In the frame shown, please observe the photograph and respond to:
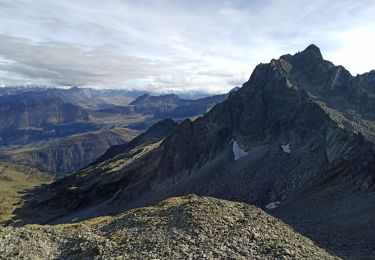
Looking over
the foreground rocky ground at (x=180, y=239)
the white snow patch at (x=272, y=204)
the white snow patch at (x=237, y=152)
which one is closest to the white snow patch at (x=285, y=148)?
the white snow patch at (x=237, y=152)

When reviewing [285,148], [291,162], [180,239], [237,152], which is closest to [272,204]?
[291,162]

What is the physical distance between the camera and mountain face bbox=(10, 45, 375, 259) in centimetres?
8600

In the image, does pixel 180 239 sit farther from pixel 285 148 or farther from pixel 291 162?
pixel 285 148

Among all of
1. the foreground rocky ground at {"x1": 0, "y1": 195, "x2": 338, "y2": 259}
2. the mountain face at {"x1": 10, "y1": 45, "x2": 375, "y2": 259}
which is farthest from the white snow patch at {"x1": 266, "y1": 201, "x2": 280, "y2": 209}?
the foreground rocky ground at {"x1": 0, "y1": 195, "x2": 338, "y2": 259}

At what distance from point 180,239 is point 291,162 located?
88.8 meters

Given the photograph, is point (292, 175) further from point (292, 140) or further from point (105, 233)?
point (105, 233)

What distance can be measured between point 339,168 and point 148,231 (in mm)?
67944

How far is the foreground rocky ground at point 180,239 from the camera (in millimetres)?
46406

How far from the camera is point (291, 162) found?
5221 inches

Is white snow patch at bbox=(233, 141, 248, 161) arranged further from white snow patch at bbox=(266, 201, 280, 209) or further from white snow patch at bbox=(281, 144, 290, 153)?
white snow patch at bbox=(266, 201, 280, 209)

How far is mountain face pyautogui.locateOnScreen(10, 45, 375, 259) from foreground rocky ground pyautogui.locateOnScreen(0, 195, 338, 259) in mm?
16614

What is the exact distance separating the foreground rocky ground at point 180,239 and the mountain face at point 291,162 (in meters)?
16.6

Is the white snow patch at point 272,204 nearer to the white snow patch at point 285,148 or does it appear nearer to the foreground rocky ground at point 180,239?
the white snow patch at point 285,148

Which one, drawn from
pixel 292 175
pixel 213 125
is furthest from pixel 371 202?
pixel 213 125
